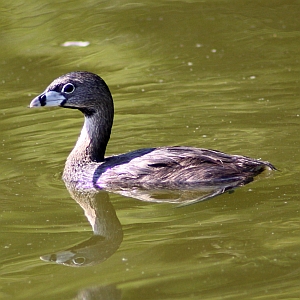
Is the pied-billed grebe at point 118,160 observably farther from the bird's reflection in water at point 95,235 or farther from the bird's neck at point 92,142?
the bird's reflection in water at point 95,235

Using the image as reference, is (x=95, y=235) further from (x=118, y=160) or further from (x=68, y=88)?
(x=68, y=88)

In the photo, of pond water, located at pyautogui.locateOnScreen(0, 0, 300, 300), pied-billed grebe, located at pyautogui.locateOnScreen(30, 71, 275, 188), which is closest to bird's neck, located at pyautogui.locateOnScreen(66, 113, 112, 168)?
pied-billed grebe, located at pyautogui.locateOnScreen(30, 71, 275, 188)

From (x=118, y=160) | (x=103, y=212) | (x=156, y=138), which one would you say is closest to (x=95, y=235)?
(x=103, y=212)

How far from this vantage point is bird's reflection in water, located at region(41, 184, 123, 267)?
7113 mm

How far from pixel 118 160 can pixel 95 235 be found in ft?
4.63

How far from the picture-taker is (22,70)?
13094 millimetres

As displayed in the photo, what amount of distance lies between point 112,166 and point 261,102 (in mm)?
2909

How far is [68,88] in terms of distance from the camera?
908 cm

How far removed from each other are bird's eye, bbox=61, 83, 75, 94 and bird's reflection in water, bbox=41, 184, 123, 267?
95cm

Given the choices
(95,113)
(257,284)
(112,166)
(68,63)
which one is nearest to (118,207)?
(112,166)

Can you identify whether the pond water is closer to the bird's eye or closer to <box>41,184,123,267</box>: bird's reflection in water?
<box>41,184,123,267</box>: bird's reflection in water

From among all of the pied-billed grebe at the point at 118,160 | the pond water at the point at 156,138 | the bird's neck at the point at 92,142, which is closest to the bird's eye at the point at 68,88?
the pied-billed grebe at the point at 118,160

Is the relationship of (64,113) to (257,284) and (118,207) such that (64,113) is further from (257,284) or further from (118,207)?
(257,284)

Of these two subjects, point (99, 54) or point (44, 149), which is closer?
point (44, 149)
